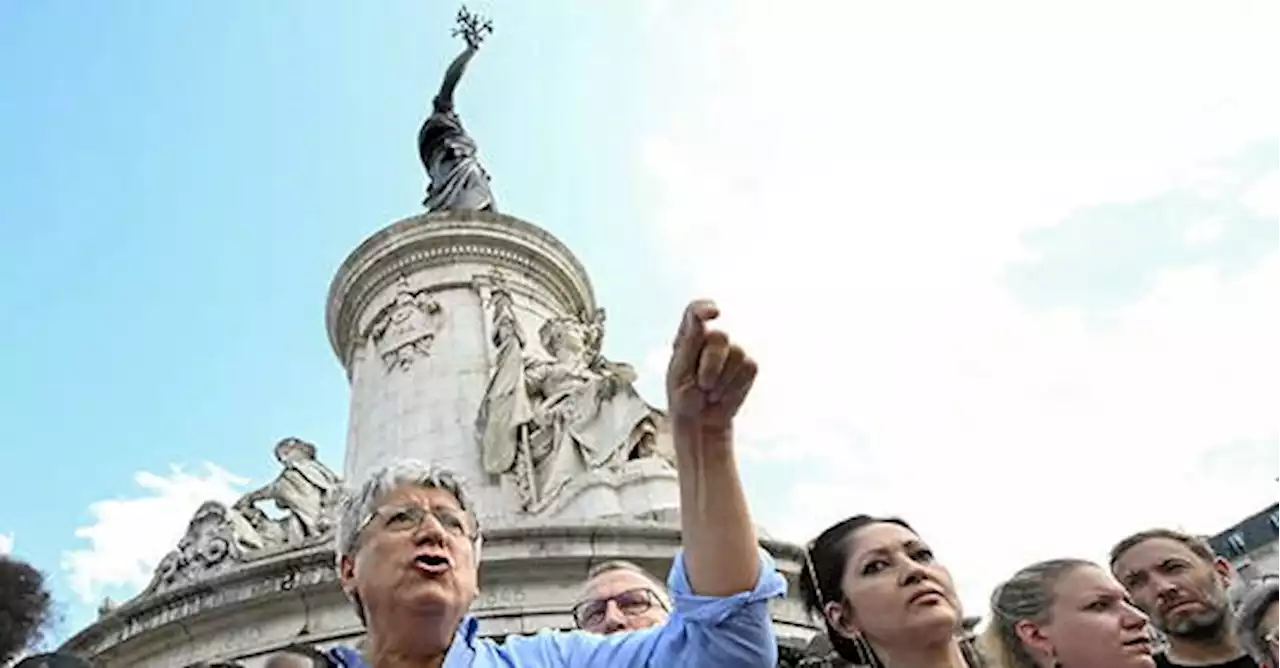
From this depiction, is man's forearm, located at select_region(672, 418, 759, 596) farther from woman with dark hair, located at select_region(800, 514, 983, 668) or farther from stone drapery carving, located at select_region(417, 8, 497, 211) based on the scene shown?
stone drapery carving, located at select_region(417, 8, 497, 211)

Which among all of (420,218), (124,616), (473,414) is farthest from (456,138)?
(124,616)

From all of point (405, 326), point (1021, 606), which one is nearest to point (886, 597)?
point (1021, 606)

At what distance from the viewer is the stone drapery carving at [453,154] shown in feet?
55.5

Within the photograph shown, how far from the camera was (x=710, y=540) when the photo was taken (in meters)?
2.25

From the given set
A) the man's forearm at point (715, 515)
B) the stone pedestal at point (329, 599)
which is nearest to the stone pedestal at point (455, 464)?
the stone pedestal at point (329, 599)

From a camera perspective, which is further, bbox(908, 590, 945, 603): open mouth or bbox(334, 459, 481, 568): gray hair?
bbox(908, 590, 945, 603): open mouth

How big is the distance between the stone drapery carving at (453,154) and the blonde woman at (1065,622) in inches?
513

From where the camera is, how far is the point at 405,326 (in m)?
13.8

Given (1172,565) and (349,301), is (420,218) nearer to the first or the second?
(349,301)

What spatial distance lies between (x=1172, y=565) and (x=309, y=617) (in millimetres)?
6475

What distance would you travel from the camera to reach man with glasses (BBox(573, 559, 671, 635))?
12.7ft

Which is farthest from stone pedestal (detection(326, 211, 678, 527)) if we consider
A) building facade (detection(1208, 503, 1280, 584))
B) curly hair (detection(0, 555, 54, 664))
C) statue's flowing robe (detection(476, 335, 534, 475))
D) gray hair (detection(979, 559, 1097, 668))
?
building facade (detection(1208, 503, 1280, 584))

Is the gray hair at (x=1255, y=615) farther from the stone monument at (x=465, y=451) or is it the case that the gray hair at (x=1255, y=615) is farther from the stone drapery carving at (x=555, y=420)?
the stone drapery carving at (x=555, y=420)

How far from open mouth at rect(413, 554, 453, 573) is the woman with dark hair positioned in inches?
42.9
